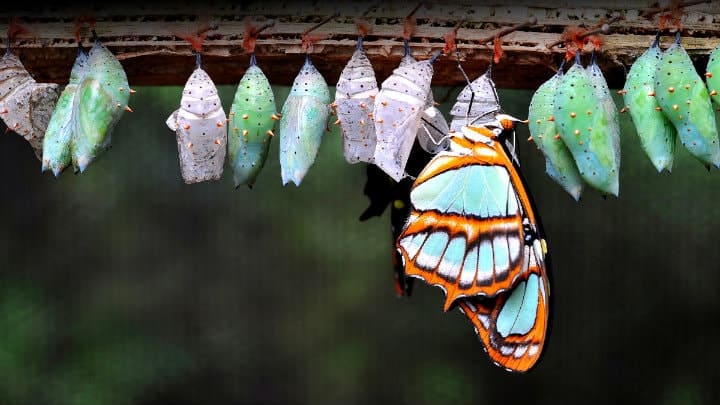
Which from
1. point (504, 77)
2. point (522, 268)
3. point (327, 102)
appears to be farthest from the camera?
point (504, 77)

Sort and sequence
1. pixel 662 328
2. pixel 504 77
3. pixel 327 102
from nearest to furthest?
pixel 327 102 < pixel 504 77 < pixel 662 328

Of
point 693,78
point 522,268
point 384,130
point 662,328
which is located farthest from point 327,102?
point 662,328

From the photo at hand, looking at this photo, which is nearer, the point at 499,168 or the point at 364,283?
the point at 499,168

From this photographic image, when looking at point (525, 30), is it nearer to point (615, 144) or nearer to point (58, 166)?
point (615, 144)

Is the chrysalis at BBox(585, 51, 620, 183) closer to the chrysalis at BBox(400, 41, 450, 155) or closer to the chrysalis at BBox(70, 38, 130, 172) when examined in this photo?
the chrysalis at BBox(400, 41, 450, 155)

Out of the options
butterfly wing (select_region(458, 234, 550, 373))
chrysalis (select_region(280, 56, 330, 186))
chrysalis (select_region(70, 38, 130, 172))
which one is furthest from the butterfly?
chrysalis (select_region(70, 38, 130, 172))

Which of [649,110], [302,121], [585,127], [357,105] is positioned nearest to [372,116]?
[357,105]
